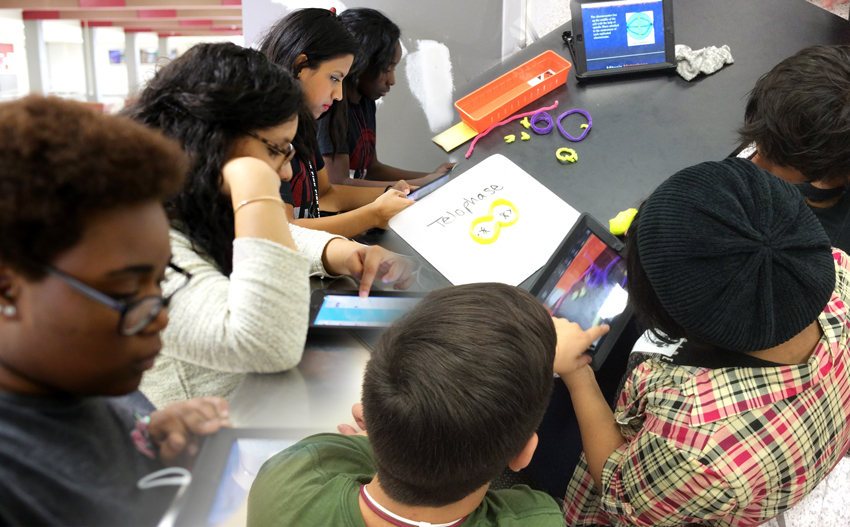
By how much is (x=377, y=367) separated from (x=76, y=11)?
42 cm

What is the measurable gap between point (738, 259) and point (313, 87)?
66cm

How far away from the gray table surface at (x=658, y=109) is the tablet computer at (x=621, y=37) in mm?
46

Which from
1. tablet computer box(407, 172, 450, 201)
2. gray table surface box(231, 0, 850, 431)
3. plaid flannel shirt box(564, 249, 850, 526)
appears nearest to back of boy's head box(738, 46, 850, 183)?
gray table surface box(231, 0, 850, 431)

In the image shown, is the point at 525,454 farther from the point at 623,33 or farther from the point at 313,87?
the point at 623,33

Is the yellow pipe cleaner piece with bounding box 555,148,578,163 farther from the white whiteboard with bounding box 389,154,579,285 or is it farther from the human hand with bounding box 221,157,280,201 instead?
the human hand with bounding box 221,157,280,201

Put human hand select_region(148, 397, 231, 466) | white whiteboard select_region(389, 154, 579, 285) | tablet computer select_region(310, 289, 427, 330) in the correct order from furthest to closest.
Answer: white whiteboard select_region(389, 154, 579, 285) → tablet computer select_region(310, 289, 427, 330) → human hand select_region(148, 397, 231, 466)

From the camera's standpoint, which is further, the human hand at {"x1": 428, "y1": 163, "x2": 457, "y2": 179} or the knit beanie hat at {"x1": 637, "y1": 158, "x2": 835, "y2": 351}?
the human hand at {"x1": 428, "y1": 163, "x2": 457, "y2": 179}

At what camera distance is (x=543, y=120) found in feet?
5.15

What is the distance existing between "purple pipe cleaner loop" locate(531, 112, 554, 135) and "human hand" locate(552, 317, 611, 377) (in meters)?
0.67

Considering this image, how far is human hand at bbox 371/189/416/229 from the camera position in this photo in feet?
3.50

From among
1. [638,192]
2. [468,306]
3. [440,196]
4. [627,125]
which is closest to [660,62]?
[627,125]

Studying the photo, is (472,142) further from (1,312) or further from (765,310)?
(1,312)

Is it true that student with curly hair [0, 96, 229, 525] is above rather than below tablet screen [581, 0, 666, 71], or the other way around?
below

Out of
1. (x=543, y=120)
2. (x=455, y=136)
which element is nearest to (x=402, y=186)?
(x=455, y=136)
